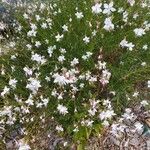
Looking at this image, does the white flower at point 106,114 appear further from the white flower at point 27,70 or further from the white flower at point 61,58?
the white flower at point 27,70

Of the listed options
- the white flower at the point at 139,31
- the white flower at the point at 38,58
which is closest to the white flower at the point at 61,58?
the white flower at the point at 38,58

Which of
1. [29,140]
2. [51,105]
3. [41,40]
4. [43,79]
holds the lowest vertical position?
[29,140]

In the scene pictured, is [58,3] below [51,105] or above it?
above

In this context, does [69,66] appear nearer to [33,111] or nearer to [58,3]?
[33,111]

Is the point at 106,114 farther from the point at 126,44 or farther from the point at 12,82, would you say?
the point at 12,82

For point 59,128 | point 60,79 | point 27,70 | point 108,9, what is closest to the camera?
point 60,79

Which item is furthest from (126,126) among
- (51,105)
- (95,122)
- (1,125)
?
(1,125)

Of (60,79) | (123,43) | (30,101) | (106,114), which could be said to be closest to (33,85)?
(30,101)
